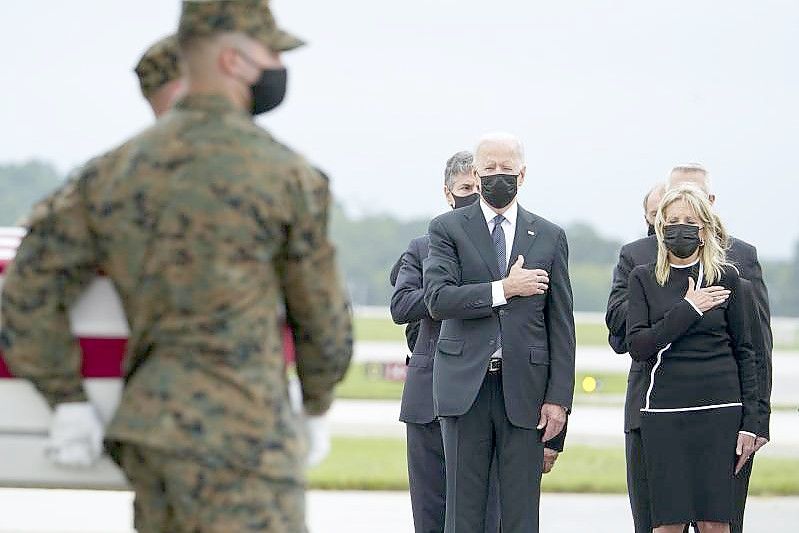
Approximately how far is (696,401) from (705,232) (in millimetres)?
618

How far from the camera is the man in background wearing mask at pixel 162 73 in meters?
4.12

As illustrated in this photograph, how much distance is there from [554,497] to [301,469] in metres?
6.28

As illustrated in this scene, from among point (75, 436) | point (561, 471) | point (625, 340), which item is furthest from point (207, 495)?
point (561, 471)

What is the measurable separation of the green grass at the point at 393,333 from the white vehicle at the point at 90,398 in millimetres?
32682

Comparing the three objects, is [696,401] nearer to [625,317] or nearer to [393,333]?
[625,317]

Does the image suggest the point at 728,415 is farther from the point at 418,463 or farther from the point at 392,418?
the point at 392,418

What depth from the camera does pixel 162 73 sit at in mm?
4160

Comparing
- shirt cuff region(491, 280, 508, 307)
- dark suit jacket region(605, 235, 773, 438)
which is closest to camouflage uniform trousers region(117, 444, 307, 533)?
shirt cuff region(491, 280, 508, 307)

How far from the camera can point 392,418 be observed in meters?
15.1

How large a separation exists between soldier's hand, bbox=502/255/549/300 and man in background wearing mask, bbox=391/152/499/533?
86cm

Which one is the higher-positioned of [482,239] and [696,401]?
[482,239]

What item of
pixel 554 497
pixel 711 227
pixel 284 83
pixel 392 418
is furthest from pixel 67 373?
pixel 392 418

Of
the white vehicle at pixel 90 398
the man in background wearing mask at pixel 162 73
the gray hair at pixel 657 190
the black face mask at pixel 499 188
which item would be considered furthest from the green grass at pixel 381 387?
the white vehicle at pixel 90 398

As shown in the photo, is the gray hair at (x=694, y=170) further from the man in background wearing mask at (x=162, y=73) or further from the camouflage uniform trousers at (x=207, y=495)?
the camouflage uniform trousers at (x=207, y=495)
